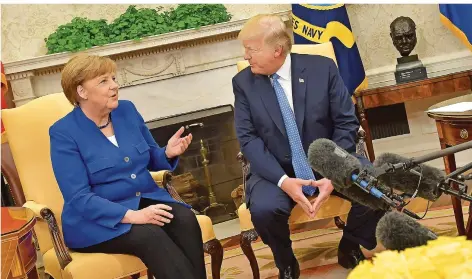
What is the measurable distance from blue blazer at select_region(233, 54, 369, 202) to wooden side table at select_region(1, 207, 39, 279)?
1017mm

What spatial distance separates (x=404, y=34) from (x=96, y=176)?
272cm

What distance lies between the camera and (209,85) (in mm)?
5078

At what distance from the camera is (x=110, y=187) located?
2.71 metres

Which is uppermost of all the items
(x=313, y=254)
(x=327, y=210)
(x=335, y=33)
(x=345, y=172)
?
(x=335, y=33)

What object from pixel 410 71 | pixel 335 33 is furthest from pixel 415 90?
pixel 335 33

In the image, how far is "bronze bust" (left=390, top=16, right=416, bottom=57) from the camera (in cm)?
450

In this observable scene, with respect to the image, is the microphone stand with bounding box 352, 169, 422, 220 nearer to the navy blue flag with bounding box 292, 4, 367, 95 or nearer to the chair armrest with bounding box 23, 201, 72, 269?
the chair armrest with bounding box 23, 201, 72, 269

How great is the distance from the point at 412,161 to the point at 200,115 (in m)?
4.11

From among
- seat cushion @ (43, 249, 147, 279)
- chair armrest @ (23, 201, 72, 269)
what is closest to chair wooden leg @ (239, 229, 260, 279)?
seat cushion @ (43, 249, 147, 279)

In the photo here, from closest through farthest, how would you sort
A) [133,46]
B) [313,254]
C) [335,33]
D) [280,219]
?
[280,219] → [313,254] → [335,33] → [133,46]

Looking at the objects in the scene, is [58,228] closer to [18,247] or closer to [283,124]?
[18,247]

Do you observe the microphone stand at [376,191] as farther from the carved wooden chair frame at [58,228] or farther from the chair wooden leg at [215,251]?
the chair wooden leg at [215,251]

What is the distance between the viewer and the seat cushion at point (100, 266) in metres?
2.53

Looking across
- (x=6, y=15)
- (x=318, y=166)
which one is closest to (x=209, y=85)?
(x=6, y=15)
